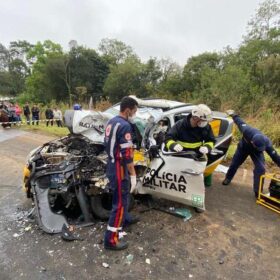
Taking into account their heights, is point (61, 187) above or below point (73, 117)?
below

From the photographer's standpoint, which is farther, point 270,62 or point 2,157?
point 270,62

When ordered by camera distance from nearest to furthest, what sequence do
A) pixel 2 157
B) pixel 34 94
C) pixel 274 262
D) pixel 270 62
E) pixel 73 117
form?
pixel 274 262 < pixel 73 117 < pixel 2 157 < pixel 270 62 < pixel 34 94

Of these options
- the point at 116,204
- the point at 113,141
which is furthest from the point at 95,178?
the point at 113,141

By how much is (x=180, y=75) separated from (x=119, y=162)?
845 inches

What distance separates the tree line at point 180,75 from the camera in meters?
13.5

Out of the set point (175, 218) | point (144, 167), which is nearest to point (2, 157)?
point (144, 167)

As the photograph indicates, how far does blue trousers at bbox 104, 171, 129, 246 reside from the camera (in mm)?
2811

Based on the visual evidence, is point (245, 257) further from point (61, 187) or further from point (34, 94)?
point (34, 94)

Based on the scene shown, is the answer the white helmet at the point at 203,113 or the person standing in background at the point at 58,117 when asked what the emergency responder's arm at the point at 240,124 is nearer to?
the white helmet at the point at 203,113

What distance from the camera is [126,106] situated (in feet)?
9.18

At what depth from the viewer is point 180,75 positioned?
2291 cm

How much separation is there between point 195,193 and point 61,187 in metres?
1.90

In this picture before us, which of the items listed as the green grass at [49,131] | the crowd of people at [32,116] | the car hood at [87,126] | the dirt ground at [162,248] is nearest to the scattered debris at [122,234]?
the dirt ground at [162,248]

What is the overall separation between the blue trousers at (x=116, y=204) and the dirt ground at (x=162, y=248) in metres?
0.20
